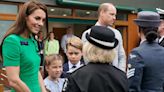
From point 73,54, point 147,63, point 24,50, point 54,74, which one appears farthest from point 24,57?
point 73,54

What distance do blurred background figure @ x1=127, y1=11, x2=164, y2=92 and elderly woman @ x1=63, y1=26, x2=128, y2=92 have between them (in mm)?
685

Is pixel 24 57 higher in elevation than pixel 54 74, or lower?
higher

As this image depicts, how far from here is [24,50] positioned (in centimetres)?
324

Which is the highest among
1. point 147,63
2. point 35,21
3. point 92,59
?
point 35,21

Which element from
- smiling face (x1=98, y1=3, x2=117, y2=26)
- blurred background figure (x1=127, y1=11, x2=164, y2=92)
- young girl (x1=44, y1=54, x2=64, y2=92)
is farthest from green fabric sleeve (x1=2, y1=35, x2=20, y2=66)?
smiling face (x1=98, y1=3, x2=117, y2=26)

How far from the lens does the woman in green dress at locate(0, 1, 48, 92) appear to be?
318 centimetres

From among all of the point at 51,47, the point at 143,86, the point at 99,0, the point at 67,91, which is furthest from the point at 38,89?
the point at 99,0

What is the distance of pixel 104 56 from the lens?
277 centimetres

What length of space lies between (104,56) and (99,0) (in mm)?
9731

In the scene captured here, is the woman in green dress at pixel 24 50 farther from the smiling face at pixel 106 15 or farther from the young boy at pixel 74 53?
the smiling face at pixel 106 15

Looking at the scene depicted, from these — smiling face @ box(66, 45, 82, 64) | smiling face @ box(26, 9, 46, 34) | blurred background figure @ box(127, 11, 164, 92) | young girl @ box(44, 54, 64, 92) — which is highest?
smiling face @ box(26, 9, 46, 34)

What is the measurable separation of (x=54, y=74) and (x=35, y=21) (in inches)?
52.0

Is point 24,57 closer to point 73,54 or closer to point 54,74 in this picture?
point 54,74

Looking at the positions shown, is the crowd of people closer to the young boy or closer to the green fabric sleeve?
the green fabric sleeve
